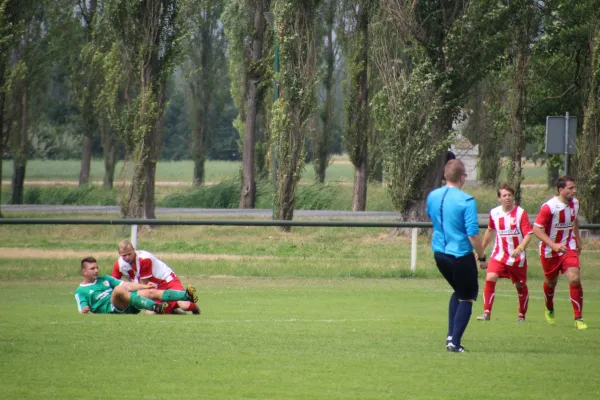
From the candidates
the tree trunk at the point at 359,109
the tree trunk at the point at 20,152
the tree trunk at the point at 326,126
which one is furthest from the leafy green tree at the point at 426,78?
the tree trunk at the point at 326,126

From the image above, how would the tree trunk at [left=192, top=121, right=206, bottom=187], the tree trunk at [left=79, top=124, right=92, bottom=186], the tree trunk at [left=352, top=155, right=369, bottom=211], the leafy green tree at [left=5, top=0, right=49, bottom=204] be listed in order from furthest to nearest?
the tree trunk at [left=192, top=121, right=206, bottom=187], the tree trunk at [left=79, top=124, right=92, bottom=186], the tree trunk at [left=352, top=155, right=369, bottom=211], the leafy green tree at [left=5, top=0, right=49, bottom=204]

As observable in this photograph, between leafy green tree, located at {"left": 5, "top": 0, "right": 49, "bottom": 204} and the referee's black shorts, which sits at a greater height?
leafy green tree, located at {"left": 5, "top": 0, "right": 49, "bottom": 204}

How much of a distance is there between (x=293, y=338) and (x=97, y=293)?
12.0 ft

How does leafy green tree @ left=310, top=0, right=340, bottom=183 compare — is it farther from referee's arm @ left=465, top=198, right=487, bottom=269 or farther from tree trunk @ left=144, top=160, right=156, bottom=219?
referee's arm @ left=465, top=198, right=487, bottom=269

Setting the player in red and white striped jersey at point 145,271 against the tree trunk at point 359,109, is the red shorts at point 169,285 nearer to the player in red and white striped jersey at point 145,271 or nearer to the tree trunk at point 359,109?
the player in red and white striped jersey at point 145,271

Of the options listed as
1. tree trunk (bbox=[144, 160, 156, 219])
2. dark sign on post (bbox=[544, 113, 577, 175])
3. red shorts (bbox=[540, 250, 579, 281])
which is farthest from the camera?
tree trunk (bbox=[144, 160, 156, 219])

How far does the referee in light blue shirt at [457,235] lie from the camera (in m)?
10.2

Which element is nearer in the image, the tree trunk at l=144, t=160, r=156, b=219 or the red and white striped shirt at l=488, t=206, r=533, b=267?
the red and white striped shirt at l=488, t=206, r=533, b=267

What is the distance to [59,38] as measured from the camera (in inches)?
1703

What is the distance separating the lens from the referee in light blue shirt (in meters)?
10.2

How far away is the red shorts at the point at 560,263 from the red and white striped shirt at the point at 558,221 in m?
0.07

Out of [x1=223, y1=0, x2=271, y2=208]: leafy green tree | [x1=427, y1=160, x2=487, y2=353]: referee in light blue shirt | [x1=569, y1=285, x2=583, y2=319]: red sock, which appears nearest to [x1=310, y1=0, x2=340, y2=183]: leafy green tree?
[x1=223, y1=0, x2=271, y2=208]: leafy green tree

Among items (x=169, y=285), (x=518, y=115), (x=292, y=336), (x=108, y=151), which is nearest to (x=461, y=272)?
(x=292, y=336)

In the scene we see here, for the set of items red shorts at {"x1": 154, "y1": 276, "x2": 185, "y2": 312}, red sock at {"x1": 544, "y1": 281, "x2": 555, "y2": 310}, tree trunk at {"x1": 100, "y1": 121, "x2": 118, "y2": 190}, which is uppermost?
tree trunk at {"x1": 100, "y1": 121, "x2": 118, "y2": 190}
